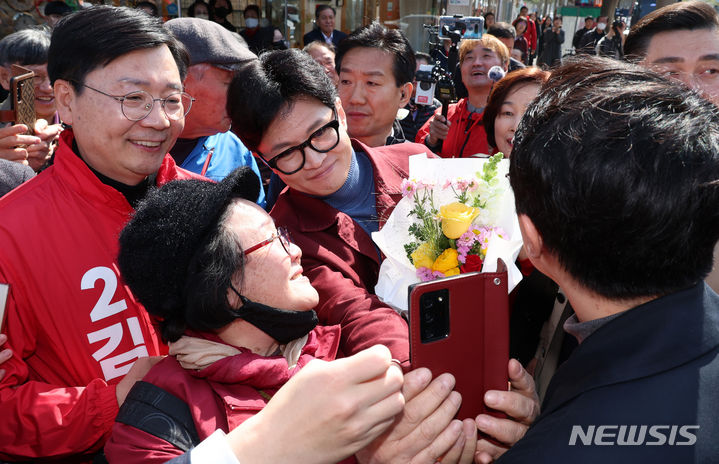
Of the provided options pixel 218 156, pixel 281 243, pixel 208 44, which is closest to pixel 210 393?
pixel 281 243

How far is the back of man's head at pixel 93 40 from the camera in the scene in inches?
74.5

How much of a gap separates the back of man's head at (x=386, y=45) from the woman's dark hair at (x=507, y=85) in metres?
0.63

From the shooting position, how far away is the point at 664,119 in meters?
1.10

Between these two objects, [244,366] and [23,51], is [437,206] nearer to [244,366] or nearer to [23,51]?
[244,366]

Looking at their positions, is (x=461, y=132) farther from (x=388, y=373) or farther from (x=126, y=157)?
(x=388, y=373)

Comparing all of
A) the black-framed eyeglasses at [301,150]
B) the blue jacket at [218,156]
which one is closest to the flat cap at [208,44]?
the blue jacket at [218,156]

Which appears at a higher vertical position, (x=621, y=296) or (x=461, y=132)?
(x=621, y=296)

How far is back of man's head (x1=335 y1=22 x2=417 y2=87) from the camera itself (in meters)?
3.52

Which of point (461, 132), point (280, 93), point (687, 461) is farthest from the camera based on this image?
point (461, 132)

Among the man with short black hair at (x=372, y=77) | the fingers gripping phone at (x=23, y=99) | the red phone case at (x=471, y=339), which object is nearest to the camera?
the red phone case at (x=471, y=339)

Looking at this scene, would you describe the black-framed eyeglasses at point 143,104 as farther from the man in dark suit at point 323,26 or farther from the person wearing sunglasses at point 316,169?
the man in dark suit at point 323,26

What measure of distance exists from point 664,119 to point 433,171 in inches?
35.2

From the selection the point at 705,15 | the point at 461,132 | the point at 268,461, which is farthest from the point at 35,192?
the point at 461,132

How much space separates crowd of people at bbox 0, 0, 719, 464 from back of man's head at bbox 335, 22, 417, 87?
0.90 meters
